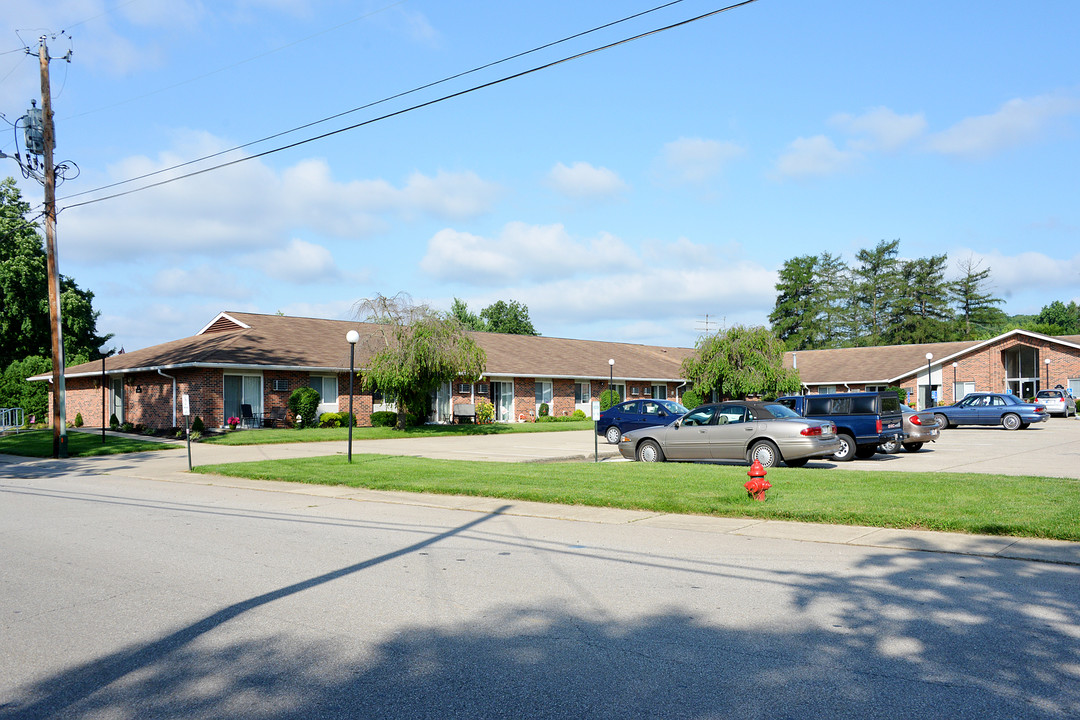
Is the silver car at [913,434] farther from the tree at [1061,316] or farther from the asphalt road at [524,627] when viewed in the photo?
the tree at [1061,316]

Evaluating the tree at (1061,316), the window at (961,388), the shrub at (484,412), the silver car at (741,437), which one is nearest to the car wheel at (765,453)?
the silver car at (741,437)

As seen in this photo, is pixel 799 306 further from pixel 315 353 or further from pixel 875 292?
pixel 315 353

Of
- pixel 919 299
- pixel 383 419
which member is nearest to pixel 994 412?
pixel 383 419

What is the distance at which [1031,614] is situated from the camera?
6.21 meters

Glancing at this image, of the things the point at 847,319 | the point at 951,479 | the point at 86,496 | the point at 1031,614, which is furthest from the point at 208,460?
the point at 847,319

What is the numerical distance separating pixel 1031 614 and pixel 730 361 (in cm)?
3654

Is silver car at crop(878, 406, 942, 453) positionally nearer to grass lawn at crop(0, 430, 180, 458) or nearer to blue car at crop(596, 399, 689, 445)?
blue car at crop(596, 399, 689, 445)

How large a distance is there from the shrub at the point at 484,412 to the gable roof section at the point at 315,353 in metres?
1.73

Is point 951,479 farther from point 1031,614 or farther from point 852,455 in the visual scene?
point 1031,614

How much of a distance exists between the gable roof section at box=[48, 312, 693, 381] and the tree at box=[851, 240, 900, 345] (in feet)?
172

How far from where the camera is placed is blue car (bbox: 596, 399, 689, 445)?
25703 millimetres

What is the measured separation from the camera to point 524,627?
5.99 meters

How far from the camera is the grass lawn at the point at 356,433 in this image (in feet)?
94.3

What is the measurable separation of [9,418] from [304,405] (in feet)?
67.7
